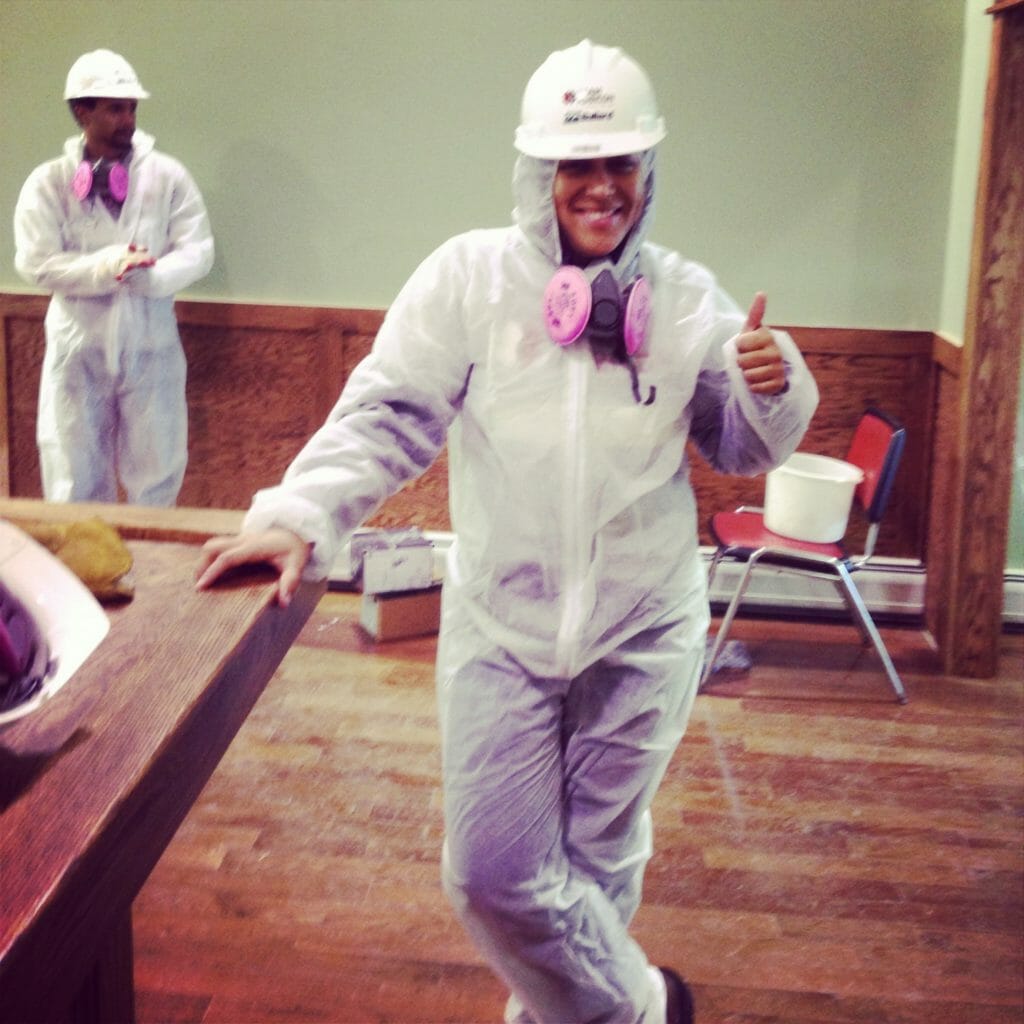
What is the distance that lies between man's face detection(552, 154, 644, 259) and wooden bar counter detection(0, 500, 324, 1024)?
0.60 m

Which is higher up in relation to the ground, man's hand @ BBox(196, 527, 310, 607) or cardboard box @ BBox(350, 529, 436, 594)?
man's hand @ BBox(196, 527, 310, 607)

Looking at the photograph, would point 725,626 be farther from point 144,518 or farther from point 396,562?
point 144,518

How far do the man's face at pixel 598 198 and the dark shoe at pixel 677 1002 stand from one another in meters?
1.14

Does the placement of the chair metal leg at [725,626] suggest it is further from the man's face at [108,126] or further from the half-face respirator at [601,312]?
the man's face at [108,126]

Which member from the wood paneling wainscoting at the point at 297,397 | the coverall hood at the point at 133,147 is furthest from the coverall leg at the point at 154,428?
the coverall hood at the point at 133,147

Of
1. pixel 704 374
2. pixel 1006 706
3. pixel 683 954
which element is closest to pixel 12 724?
pixel 704 374

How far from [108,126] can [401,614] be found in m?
1.74

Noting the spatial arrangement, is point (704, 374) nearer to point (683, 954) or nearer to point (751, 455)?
point (751, 455)

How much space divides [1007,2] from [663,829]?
2.32 meters

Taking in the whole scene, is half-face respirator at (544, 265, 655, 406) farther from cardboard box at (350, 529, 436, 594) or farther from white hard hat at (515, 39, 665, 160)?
cardboard box at (350, 529, 436, 594)

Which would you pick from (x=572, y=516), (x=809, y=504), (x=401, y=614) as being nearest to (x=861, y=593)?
(x=809, y=504)

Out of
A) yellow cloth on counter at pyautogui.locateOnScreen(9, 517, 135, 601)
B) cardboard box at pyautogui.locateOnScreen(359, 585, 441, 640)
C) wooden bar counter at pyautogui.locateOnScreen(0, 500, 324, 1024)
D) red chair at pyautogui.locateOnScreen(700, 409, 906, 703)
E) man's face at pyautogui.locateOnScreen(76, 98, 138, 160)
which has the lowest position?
cardboard box at pyautogui.locateOnScreen(359, 585, 441, 640)

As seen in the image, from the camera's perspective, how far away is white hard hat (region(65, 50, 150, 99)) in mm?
3498

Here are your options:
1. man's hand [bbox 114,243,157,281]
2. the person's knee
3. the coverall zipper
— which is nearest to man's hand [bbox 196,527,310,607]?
the coverall zipper
